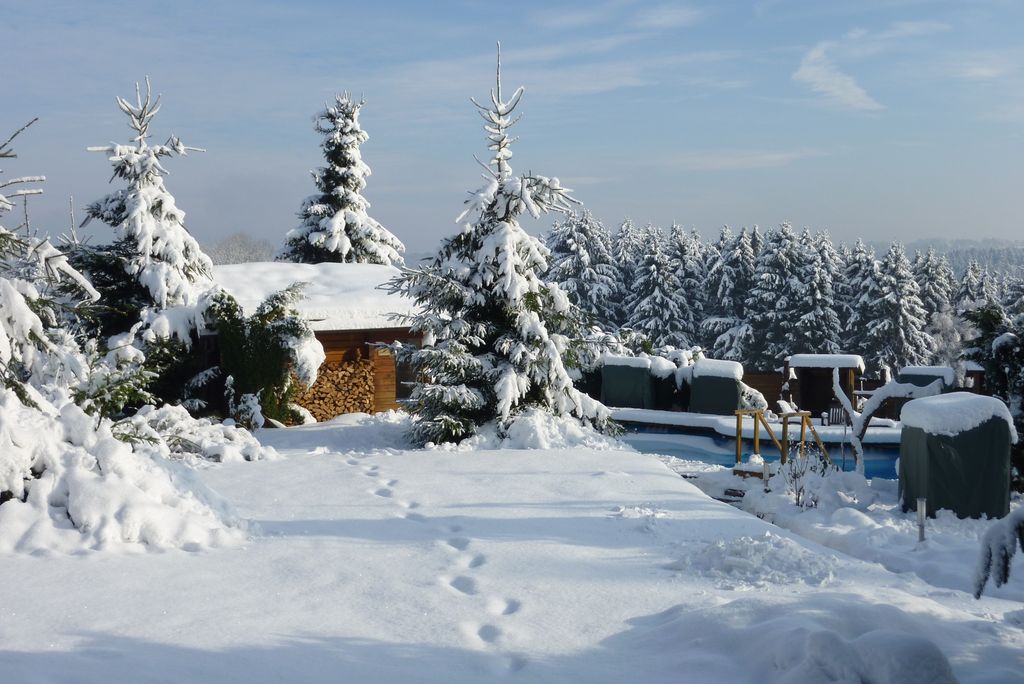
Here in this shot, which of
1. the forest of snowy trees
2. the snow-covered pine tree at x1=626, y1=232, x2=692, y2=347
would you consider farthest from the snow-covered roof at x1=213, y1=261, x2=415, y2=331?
the snow-covered pine tree at x1=626, y1=232, x2=692, y2=347

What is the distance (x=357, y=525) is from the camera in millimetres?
7441

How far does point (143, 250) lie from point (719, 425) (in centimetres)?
1282

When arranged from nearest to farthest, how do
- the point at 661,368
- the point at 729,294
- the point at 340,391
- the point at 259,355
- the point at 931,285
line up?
1. the point at 259,355
2. the point at 340,391
3. the point at 661,368
4. the point at 729,294
5. the point at 931,285

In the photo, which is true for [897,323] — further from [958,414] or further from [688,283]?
[958,414]

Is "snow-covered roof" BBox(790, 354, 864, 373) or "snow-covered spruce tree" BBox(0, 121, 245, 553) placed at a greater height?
"snow-covered spruce tree" BBox(0, 121, 245, 553)

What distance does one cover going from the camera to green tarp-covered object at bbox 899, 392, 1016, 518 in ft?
31.8

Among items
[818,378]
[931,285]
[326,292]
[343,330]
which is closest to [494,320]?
[343,330]

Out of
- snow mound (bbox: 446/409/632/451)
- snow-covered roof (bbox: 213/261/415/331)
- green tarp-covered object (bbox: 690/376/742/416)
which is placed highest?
snow-covered roof (bbox: 213/261/415/331)

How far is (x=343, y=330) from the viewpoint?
15867mm

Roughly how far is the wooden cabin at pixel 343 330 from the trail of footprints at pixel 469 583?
717 cm

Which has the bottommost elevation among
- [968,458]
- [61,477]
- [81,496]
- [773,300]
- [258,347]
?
[968,458]

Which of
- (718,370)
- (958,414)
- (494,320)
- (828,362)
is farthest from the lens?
(828,362)

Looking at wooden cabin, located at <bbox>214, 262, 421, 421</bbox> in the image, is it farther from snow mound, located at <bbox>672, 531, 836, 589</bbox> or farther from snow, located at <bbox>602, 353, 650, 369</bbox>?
snow mound, located at <bbox>672, 531, 836, 589</bbox>

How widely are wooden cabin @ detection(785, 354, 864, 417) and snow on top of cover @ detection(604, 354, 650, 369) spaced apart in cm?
441
